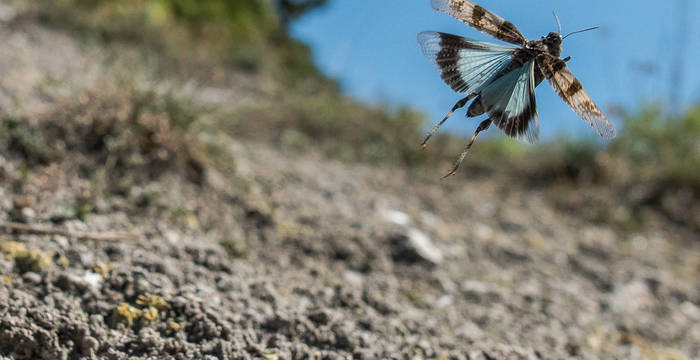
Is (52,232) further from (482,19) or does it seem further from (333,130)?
(333,130)

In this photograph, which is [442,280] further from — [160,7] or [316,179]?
[160,7]

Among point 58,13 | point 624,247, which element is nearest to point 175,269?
point 624,247

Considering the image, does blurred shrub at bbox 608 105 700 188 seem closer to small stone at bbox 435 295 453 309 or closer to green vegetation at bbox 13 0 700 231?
green vegetation at bbox 13 0 700 231

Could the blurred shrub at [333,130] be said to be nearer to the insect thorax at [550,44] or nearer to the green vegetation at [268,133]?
the green vegetation at [268,133]

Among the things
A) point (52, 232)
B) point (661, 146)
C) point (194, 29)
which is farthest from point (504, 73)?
point (194, 29)

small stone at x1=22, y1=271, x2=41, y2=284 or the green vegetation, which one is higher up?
the green vegetation

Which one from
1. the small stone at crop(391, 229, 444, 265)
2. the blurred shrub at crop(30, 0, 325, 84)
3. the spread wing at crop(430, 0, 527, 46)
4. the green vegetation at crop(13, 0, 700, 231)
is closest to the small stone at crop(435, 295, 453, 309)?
the small stone at crop(391, 229, 444, 265)
